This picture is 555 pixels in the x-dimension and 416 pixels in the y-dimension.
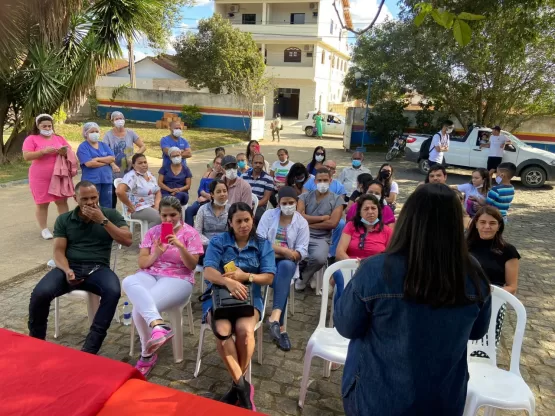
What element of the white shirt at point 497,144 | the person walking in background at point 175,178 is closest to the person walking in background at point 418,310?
the person walking in background at point 175,178

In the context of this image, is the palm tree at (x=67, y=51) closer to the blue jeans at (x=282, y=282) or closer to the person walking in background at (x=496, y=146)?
the blue jeans at (x=282, y=282)

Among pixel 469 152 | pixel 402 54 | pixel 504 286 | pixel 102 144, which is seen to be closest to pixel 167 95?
pixel 402 54

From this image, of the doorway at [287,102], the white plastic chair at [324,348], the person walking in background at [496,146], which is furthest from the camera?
the doorway at [287,102]

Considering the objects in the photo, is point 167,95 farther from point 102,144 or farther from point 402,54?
point 102,144

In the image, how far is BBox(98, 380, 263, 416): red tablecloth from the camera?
1784mm

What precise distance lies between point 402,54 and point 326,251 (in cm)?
1441

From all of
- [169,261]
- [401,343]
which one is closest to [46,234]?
[169,261]

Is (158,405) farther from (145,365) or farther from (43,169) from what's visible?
(43,169)

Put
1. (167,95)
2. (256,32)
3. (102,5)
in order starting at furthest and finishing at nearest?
(256,32), (167,95), (102,5)

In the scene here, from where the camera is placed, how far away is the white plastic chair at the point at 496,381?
7.69 feet

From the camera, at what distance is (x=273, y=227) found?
427 cm

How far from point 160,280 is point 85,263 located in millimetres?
666

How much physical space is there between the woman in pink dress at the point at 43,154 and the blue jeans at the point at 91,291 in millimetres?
2734

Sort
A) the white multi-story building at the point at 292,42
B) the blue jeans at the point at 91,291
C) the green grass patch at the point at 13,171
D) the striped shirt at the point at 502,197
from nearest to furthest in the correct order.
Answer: the blue jeans at the point at 91,291, the striped shirt at the point at 502,197, the green grass patch at the point at 13,171, the white multi-story building at the point at 292,42
